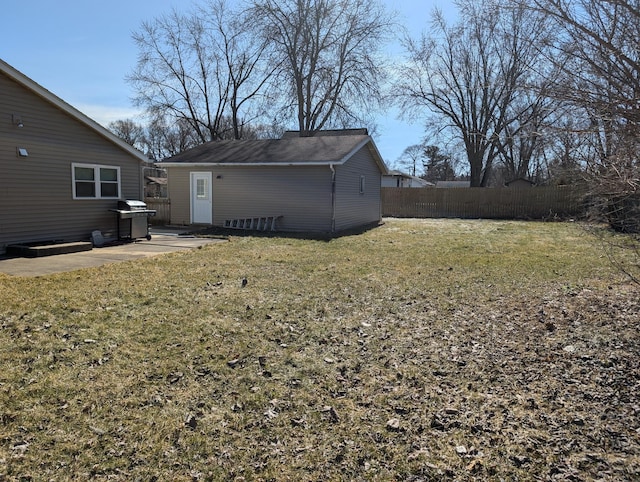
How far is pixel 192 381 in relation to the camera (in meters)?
3.67

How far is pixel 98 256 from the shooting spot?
934 centimetres

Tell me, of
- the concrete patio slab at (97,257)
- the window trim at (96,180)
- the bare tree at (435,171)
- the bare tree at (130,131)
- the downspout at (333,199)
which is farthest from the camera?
the bare tree at (435,171)

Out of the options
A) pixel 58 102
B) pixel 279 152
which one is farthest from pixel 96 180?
pixel 279 152

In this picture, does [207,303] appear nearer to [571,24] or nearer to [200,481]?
[200,481]

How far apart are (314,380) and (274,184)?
1258 centimetres

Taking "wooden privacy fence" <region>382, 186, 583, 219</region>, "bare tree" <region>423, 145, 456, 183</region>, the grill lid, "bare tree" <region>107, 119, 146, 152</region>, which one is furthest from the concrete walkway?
"bare tree" <region>423, 145, 456, 183</region>

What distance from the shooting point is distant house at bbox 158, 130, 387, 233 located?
603 inches

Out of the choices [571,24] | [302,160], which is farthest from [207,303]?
[302,160]

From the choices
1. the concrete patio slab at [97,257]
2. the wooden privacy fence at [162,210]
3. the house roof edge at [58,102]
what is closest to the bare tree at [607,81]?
the concrete patio slab at [97,257]

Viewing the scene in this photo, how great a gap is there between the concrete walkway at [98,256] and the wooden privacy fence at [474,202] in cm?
1686

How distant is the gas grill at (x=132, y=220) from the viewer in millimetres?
11812

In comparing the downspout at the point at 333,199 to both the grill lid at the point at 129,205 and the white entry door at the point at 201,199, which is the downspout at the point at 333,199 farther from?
the grill lid at the point at 129,205

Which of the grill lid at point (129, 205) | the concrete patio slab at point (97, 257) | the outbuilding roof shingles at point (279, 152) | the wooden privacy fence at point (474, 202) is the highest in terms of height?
the outbuilding roof shingles at point (279, 152)

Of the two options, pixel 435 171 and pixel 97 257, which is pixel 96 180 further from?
pixel 435 171
